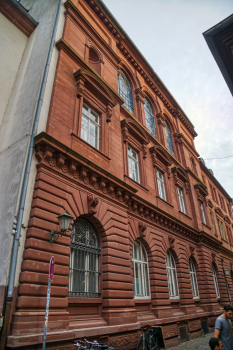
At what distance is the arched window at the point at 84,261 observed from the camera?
847 cm

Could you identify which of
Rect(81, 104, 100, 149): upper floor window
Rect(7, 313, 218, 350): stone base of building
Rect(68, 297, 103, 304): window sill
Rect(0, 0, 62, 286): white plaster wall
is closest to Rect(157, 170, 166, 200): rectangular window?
Rect(81, 104, 100, 149): upper floor window

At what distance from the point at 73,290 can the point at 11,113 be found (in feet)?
23.5

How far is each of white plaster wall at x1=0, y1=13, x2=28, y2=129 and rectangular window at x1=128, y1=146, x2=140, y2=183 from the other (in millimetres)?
6694

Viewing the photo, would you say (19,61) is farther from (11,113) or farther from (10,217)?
(10,217)

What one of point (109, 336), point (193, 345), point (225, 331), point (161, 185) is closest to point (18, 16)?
point (161, 185)

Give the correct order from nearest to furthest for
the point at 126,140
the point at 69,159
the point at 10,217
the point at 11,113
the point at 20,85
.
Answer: the point at 10,217
the point at 69,159
the point at 11,113
the point at 20,85
the point at 126,140

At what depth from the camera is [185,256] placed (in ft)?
54.4

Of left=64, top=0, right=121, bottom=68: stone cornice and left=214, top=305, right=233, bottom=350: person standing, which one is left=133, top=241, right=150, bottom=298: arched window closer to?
left=214, top=305, right=233, bottom=350: person standing

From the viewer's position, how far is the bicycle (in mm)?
9148

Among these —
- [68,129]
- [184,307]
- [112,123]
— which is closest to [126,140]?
[112,123]

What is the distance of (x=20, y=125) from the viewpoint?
30.9 feet

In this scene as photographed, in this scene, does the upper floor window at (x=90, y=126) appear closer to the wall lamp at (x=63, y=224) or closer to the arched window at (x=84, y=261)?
the arched window at (x=84, y=261)

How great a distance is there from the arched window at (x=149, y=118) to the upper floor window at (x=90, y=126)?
7.23 meters

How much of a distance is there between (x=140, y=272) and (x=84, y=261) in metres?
4.24
